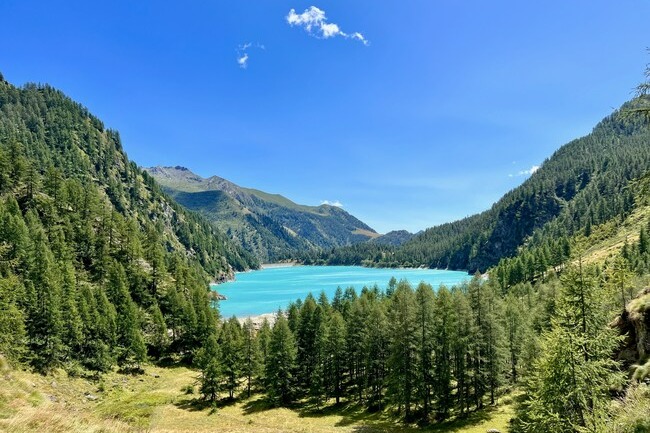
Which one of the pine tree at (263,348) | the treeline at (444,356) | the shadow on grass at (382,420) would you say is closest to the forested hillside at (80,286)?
the pine tree at (263,348)

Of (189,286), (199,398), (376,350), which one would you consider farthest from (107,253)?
(376,350)

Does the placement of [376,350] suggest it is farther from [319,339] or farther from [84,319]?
[84,319]

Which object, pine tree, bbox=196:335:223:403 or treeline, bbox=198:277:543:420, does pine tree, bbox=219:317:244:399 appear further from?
pine tree, bbox=196:335:223:403

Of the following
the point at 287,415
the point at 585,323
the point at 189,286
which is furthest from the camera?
the point at 189,286

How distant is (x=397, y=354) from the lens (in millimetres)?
48562

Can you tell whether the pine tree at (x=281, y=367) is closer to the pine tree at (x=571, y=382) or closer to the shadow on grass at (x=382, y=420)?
the shadow on grass at (x=382, y=420)

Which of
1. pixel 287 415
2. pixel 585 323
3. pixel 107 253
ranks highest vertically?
pixel 107 253

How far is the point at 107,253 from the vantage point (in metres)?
92.8

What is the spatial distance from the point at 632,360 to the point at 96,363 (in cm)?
7117

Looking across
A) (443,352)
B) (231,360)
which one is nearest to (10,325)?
(231,360)

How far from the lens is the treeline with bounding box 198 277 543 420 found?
1889 inches

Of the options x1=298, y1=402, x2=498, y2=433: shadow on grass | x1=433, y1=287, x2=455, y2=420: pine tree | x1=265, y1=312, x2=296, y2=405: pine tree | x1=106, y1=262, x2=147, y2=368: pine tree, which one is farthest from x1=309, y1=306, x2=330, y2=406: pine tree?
x1=106, y1=262, x2=147, y2=368: pine tree

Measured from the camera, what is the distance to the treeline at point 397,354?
157 ft

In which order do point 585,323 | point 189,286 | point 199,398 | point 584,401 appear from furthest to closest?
point 189,286 < point 199,398 < point 585,323 < point 584,401
